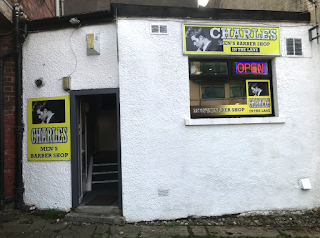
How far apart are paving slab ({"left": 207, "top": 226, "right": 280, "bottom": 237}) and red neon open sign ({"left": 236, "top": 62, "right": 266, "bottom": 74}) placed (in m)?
2.94

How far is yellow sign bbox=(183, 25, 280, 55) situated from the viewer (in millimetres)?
4285

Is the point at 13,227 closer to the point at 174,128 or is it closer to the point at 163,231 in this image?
the point at 163,231

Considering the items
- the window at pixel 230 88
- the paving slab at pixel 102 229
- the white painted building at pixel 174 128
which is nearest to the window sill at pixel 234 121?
the white painted building at pixel 174 128

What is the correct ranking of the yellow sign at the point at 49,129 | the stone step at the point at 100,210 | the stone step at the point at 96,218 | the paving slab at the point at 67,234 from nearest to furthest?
the paving slab at the point at 67,234
the stone step at the point at 96,218
the stone step at the point at 100,210
the yellow sign at the point at 49,129

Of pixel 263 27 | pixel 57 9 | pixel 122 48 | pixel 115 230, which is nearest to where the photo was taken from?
pixel 115 230

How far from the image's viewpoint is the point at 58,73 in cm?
445

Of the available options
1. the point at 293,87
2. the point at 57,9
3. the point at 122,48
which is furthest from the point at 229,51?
the point at 57,9

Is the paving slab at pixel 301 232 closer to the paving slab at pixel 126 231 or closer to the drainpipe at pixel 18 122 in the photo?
the paving slab at pixel 126 231

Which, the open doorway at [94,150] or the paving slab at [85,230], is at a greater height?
the open doorway at [94,150]

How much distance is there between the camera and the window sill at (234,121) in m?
4.15

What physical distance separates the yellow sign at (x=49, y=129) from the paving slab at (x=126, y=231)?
1.64m

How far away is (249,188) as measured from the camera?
4.25 meters

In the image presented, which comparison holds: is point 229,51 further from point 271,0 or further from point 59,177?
point 59,177

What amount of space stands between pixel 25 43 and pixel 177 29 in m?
3.13
